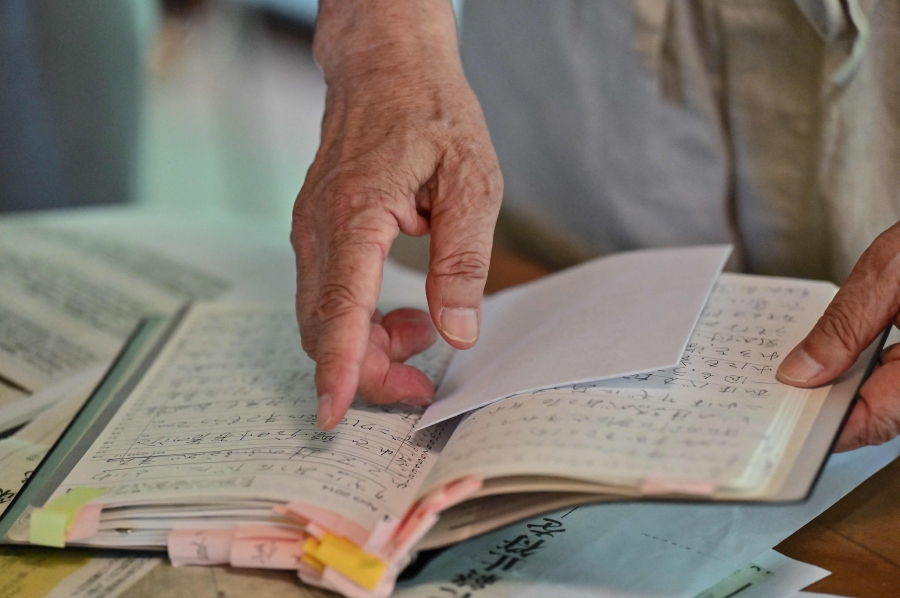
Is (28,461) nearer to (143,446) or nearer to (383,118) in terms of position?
(143,446)

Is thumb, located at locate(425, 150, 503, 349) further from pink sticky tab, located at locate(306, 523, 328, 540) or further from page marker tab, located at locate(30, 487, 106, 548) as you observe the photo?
page marker tab, located at locate(30, 487, 106, 548)

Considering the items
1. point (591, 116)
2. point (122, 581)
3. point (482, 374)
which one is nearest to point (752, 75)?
point (591, 116)

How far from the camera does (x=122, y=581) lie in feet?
1.55

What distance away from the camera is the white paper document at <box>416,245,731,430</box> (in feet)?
1.73

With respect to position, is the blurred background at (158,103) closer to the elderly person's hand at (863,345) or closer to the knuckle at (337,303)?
the knuckle at (337,303)

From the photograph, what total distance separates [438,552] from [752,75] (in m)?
0.65

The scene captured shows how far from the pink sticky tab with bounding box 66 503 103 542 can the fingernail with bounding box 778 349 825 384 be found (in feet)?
1.59

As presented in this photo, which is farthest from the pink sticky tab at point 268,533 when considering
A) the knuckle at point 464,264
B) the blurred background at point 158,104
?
the blurred background at point 158,104

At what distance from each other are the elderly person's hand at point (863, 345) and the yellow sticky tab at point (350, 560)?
0.30 meters

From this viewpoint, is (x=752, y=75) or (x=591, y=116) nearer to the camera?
(x=752, y=75)

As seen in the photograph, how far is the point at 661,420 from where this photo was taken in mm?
462

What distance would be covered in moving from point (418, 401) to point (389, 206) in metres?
0.16

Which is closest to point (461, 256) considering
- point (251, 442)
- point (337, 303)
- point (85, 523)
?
point (337, 303)

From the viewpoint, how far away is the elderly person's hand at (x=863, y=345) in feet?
1.62
